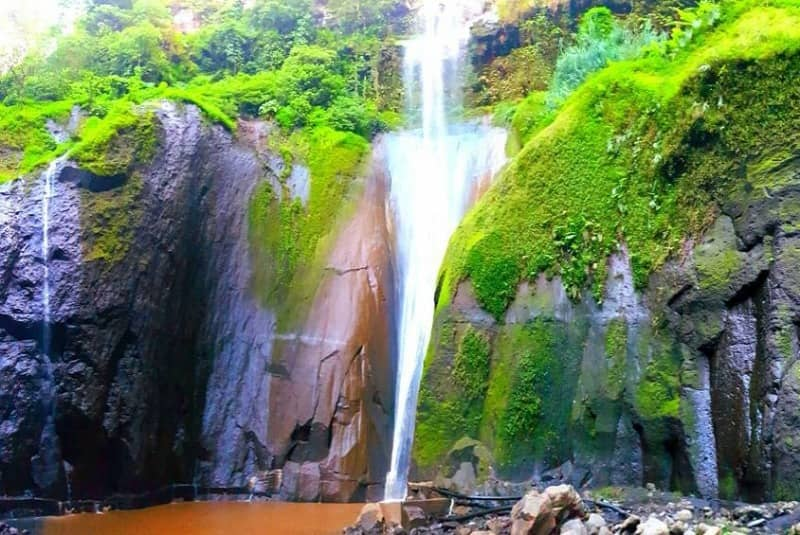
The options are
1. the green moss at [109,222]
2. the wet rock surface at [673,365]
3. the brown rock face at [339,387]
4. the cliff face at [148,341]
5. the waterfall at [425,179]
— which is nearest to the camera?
the wet rock surface at [673,365]

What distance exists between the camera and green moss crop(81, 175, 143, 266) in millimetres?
13828

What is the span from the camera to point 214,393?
48.5 ft

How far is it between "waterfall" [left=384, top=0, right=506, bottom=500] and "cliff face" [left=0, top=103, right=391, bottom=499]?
2.13ft

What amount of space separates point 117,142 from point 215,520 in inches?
292

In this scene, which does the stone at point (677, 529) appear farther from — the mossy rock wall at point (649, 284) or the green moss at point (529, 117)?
the green moss at point (529, 117)

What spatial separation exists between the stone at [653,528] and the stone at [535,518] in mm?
778

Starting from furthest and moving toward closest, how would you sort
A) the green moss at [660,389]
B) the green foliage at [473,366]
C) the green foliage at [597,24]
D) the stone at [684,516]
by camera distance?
the green foliage at [597,24] → the green foliage at [473,366] → the green moss at [660,389] → the stone at [684,516]

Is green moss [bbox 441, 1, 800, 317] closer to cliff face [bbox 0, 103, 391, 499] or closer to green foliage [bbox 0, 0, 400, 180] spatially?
cliff face [bbox 0, 103, 391, 499]

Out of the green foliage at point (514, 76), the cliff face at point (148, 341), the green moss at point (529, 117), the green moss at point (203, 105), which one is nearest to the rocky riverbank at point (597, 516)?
the cliff face at point (148, 341)

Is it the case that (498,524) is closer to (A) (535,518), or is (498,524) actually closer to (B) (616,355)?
(A) (535,518)

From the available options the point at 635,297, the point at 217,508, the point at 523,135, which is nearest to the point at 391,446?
the point at 217,508

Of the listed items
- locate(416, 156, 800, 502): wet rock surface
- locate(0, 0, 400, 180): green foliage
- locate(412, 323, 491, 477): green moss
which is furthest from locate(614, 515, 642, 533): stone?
locate(0, 0, 400, 180): green foliage

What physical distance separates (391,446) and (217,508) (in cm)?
322

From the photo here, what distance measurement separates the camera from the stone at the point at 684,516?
25.6 feet
